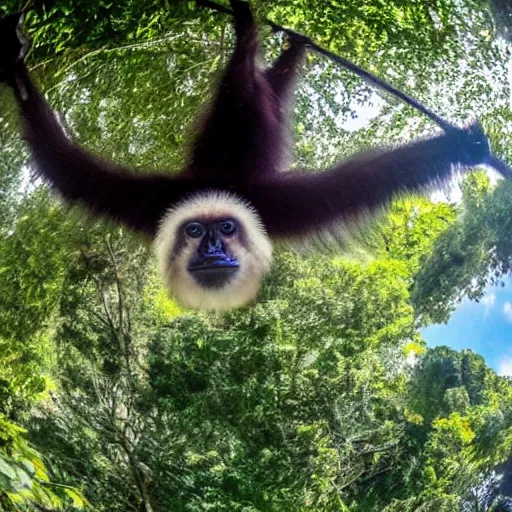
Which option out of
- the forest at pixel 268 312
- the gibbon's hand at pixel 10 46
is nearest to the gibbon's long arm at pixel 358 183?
the forest at pixel 268 312

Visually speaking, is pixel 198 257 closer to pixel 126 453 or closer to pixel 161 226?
pixel 161 226

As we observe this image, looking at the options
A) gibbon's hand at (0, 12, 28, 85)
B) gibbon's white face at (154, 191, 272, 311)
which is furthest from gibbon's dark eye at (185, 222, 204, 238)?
gibbon's hand at (0, 12, 28, 85)

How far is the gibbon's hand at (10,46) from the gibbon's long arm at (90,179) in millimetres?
24

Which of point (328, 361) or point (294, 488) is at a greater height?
point (328, 361)

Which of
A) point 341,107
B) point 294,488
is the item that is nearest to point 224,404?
point 294,488

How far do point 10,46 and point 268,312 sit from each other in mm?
456

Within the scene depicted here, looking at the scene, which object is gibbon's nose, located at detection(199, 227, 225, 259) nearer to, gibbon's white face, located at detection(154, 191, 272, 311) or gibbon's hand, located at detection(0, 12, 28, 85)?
gibbon's white face, located at detection(154, 191, 272, 311)

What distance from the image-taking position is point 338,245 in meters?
1.16

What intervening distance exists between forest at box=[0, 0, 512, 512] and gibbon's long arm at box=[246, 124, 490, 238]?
0.07ft

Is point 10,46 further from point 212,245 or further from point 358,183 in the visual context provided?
point 358,183

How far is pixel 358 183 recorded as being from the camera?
3.72 ft

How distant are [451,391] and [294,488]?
0.24 meters

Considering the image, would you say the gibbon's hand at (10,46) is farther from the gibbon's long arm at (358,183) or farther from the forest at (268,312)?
the gibbon's long arm at (358,183)

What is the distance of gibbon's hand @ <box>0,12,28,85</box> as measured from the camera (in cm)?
102
